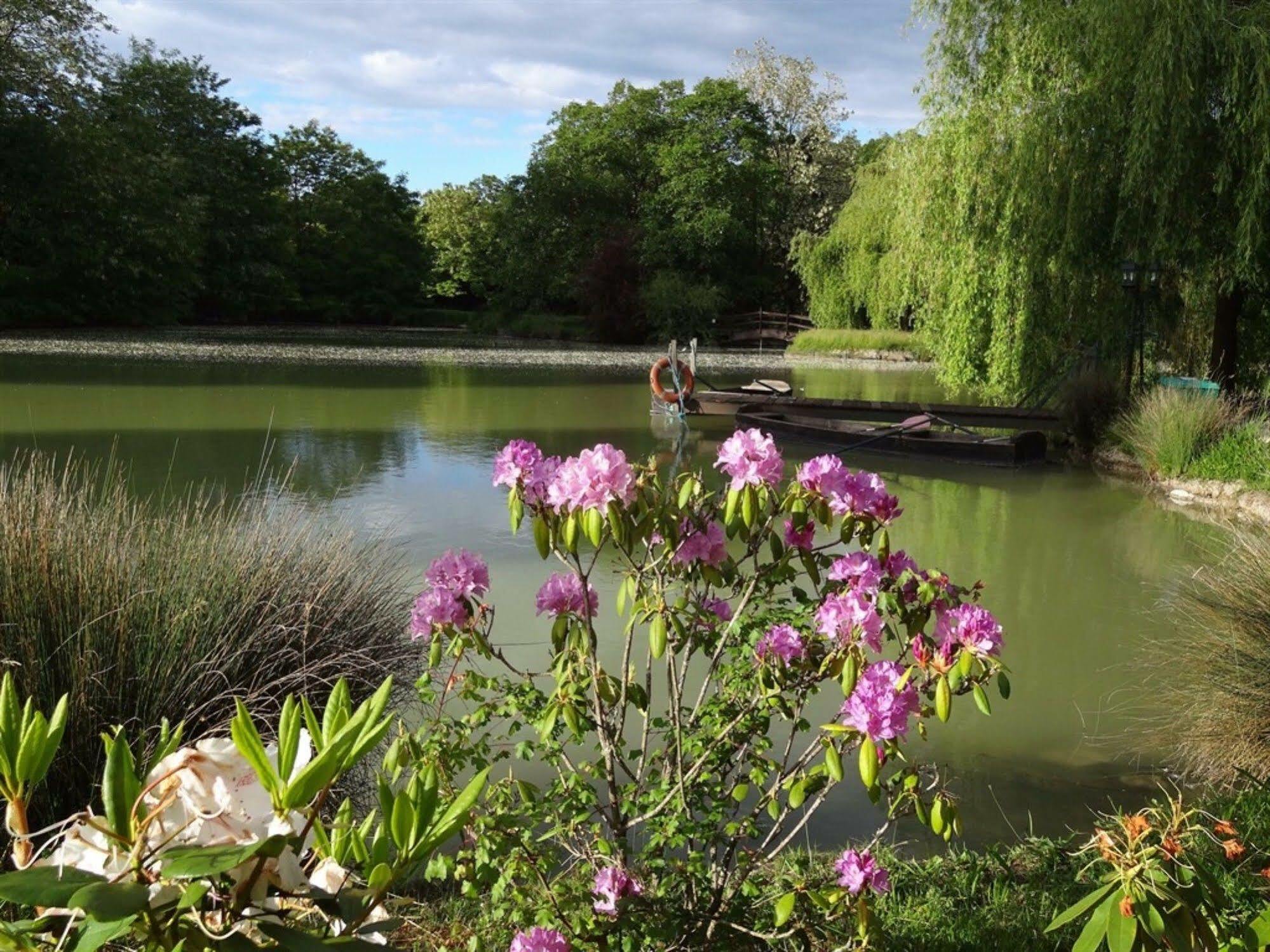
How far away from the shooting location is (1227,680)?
3852mm

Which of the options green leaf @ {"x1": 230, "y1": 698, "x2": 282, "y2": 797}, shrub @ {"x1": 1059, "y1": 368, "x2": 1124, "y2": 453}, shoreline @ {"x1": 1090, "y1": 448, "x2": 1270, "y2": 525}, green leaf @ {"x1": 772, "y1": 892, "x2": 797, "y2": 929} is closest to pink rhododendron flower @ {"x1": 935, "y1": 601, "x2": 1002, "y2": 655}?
green leaf @ {"x1": 772, "y1": 892, "x2": 797, "y2": 929}

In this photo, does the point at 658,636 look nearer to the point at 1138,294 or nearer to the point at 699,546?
the point at 699,546

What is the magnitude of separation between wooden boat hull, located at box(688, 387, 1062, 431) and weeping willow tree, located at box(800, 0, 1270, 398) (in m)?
0.38

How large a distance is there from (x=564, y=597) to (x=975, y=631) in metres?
0.82

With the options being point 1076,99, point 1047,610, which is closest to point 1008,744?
point 1047,610

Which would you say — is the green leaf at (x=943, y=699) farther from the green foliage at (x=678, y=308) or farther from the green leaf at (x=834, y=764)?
the green foliage at (x=678, y=308)

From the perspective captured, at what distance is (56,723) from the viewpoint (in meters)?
0.87

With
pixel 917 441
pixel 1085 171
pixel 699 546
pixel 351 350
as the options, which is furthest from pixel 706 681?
pixel 351 350

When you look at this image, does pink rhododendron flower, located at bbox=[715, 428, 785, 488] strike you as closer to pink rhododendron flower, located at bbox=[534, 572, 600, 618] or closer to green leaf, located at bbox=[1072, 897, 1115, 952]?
pink rhododendron flower, located at bbox=[534, 572, 600, 618]

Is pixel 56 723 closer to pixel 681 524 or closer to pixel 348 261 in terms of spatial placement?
pixel 681 524

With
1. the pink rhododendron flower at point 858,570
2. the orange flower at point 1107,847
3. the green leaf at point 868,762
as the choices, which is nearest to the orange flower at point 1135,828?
the orange flower at point 1107,847

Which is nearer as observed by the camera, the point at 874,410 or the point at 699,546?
the point at 699,546

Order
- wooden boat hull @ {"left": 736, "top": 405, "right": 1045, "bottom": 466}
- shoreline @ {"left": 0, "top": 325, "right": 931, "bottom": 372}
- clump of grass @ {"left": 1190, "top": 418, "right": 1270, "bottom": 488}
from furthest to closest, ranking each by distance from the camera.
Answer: shoreline @ {"left": 0, "top": 325, "right": 931, "bottom": 372} → wooden boat hull @ {"left": 736, "top": 405, "right": 1045, "bottom": 466} → clump of grass @ {"left": 1190, "top": 418, "right": 1270, "bottom": 488}

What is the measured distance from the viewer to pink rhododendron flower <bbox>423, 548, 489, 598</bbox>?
230 cm
